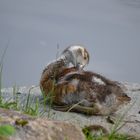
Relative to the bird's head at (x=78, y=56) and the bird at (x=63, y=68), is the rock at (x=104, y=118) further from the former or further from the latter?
the bird's head at (x=78, y=56)

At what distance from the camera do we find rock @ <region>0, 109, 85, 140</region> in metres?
1.42

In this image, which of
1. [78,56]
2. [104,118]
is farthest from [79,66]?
[104,118]

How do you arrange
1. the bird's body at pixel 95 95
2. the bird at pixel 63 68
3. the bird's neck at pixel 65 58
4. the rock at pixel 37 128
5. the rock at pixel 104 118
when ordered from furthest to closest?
the bird's neck at pixel 65 58 < the bird at pixel 63 68 < the bird's body at pixel 95 95 < the rock at pixel 104 118 < the rock at pixel 37 128

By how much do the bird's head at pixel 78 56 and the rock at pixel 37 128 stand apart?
2973 mm

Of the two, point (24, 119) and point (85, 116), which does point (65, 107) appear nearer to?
point (85, 116)

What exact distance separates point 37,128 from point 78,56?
3178 mm

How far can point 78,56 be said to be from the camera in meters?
4.62

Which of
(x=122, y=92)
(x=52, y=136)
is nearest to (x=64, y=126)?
(x=52, y=136)

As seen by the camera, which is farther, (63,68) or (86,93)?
(63,68)

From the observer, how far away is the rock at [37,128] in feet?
4.66

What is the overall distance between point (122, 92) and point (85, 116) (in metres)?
0.41

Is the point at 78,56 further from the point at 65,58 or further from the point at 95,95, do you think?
the point at 95,95

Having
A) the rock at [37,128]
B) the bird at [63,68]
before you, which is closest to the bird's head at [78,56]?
the bird at [63,68]

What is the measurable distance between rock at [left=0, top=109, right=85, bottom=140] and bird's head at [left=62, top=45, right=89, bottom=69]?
297cm
